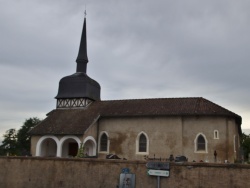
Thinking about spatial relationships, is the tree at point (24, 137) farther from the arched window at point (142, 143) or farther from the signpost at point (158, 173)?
the signpost at point (158, 173)

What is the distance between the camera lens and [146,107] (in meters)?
31.7

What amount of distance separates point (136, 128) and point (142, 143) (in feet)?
5.04

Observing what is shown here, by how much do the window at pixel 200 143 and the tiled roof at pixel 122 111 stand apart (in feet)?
6.88

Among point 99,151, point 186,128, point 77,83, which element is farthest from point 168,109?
point 77,83

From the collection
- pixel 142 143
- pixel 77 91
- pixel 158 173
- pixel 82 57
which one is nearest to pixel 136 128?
pixel 142 143

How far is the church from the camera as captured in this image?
92.3ft

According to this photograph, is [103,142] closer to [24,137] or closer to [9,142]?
[24,137]

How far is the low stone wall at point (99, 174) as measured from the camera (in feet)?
53.7

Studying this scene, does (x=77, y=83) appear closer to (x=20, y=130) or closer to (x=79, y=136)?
(x=79, y=136)

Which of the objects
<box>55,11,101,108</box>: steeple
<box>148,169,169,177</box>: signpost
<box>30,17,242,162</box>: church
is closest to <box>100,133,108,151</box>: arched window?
<box>30,17,242,162</box>: church

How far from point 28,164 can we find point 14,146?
1486 inches

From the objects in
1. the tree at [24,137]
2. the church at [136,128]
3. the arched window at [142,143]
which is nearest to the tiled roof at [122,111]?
the church at [136,128]

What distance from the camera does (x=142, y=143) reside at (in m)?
30.3

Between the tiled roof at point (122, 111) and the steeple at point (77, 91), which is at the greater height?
the steeple at point (77, 91)
